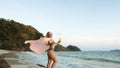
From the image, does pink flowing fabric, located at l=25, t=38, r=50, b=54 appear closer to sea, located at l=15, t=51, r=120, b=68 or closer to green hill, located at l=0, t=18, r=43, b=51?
sea, located at l=15, t=51, r=120, b=68

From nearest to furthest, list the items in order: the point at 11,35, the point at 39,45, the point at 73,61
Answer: the point at 39,45 < the point at 73,61 < the point at 11,35

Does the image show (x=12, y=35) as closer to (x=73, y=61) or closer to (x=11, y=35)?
(x=11, y=35)

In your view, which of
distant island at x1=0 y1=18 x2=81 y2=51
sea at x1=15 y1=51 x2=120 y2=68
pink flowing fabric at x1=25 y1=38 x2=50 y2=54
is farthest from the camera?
distant island at x1=0 y1=18 x2=81 y2=51

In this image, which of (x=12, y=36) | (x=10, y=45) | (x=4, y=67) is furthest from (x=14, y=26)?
(x=4, y=67)

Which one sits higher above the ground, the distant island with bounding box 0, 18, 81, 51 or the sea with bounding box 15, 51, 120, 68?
the distant island with bounding box 0, 18, 81, 51

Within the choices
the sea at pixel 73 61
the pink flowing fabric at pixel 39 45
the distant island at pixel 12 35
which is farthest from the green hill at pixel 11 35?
the pink flowing fabric at pixel 39 45

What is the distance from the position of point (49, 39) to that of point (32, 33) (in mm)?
125425

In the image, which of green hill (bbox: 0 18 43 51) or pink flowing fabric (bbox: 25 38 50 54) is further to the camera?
green hill (bbox: 0 18 43 51)

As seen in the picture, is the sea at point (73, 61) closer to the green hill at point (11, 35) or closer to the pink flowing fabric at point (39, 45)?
the pink flowing fabric at point (39, 45)

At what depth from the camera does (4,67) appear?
11.1m

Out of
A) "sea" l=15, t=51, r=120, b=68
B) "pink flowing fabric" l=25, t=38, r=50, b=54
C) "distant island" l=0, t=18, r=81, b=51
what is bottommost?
"sea" l=15, t=51, r=120, b=68

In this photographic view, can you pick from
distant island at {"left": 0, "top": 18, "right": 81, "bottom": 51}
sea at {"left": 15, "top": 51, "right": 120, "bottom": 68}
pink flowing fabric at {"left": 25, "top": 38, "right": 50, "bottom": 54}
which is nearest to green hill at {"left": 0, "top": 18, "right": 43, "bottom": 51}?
distant island at {"left": 0, "top": 18, "right": 81, "bottom": 51}

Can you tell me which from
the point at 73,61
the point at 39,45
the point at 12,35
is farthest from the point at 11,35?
the point at 39,45

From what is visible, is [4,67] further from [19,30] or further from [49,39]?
[19,30]
